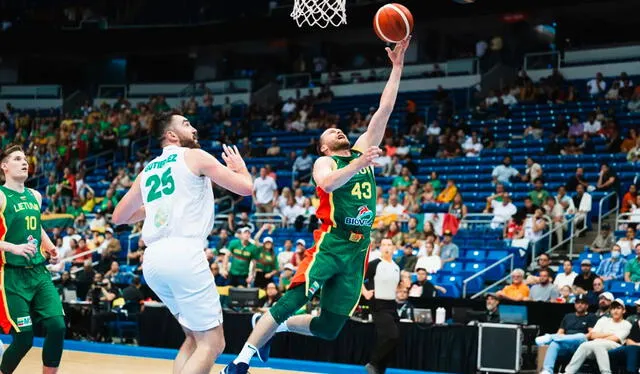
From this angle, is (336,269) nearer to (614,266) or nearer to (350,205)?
(350,205)

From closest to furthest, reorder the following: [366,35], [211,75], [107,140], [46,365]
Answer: [46,365], [107,140], [366,35], [211,75]

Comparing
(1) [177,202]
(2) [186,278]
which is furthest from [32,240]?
(2) [186,278]

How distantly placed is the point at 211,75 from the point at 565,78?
613 inches

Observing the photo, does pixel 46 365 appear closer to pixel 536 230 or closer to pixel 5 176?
pixel 5 176

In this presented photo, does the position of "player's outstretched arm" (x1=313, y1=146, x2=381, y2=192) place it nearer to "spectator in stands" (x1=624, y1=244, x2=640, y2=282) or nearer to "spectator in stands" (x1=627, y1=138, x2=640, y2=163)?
"spectator in stands" (x1=624, y1=244, x2=640, y2=282)

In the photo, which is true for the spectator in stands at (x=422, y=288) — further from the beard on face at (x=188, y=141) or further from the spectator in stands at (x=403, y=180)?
the beard on face at (x=188, y=141)

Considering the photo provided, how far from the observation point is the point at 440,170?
74.8 ft

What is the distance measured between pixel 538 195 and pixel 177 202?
1402cm

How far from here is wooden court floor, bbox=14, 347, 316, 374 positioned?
40.5ft

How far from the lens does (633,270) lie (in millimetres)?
15336

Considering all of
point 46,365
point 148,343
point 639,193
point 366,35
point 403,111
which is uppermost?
point 366,35

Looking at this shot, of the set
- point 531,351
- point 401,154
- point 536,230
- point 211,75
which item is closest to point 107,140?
point 211,75

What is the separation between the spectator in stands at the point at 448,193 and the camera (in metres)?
20.7

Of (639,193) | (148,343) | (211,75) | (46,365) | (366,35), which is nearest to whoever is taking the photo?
(46,365)
